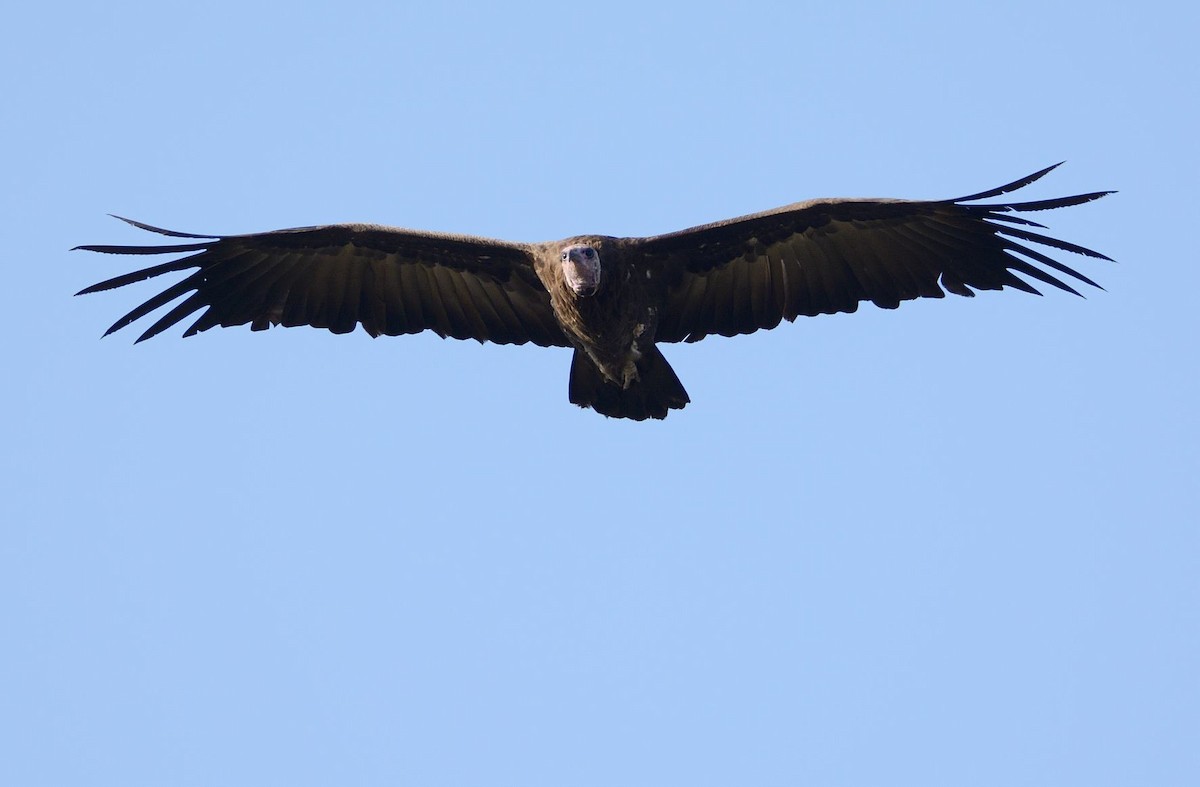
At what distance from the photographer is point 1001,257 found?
11906 mm

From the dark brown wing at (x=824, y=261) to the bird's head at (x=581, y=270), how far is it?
0.65 metres

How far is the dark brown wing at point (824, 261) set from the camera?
39.3 ft

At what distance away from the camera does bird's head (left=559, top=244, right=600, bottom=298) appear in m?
11.6

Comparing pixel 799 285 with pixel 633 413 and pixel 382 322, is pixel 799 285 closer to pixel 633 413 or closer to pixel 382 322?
pixel 633 413

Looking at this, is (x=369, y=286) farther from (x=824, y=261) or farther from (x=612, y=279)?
(x=824, y=261)

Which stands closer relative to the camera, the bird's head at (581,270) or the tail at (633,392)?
the bird's head at (581,270)

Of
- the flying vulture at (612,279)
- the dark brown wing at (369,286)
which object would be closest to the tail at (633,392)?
the flying vulture at (612,279)

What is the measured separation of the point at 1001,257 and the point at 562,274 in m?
3.13

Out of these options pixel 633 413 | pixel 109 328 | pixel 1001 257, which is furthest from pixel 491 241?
pixel 1001 257

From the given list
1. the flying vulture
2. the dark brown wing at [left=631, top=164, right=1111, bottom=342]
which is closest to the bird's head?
the flying vulture

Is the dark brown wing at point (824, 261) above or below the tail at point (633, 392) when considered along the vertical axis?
above

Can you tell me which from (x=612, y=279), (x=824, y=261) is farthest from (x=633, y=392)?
(x=824, y=261)

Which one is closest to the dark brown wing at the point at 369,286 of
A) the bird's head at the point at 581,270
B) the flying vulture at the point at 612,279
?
the flying vulture at the point at 612,279

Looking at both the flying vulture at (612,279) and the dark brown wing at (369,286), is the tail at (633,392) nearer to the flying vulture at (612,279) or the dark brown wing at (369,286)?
the flying vulture at (612,279)
